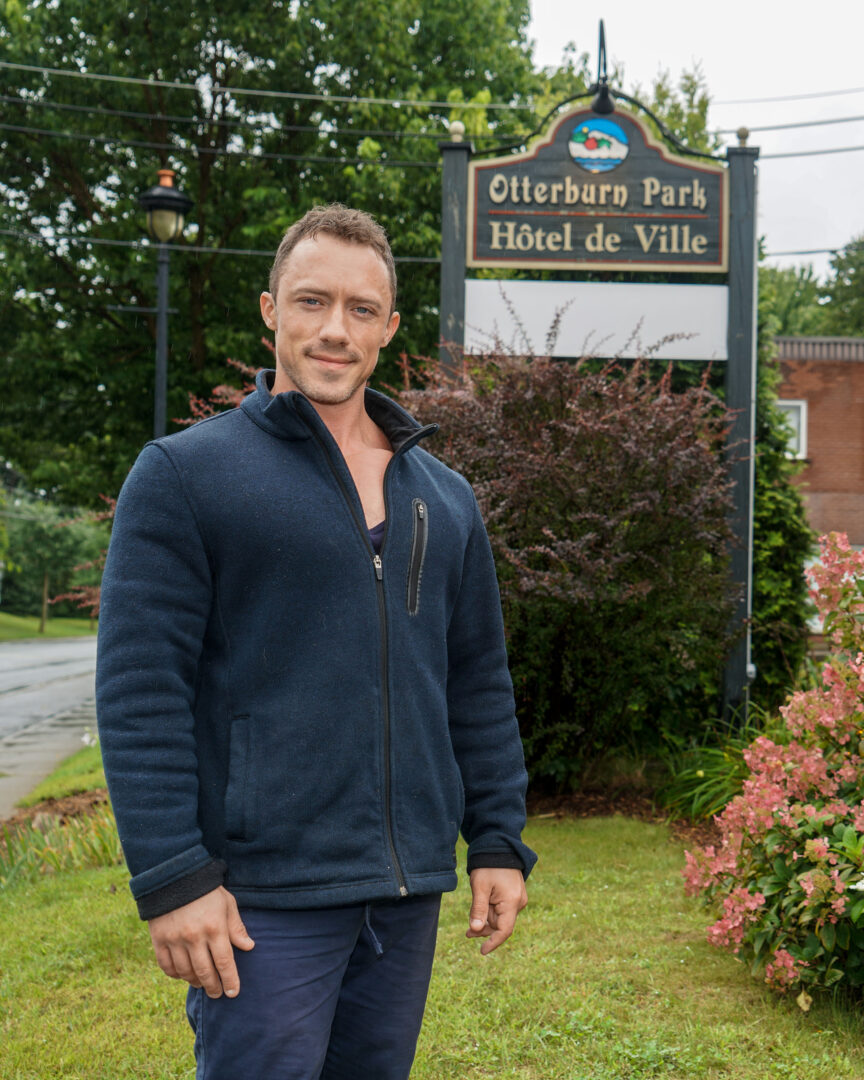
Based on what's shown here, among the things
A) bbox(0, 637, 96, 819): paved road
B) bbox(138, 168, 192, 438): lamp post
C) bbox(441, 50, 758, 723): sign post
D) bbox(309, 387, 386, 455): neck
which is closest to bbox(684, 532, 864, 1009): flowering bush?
bbox(309, 387, 386, 455): neck

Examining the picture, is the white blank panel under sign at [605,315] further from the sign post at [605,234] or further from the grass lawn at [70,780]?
the grass lawn at [70,780]

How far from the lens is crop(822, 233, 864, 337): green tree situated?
36969 mm

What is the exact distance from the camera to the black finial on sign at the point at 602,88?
8183mm

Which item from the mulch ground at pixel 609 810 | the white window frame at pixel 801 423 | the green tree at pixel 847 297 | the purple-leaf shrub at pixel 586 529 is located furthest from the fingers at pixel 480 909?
the green tree at pixel 847 297

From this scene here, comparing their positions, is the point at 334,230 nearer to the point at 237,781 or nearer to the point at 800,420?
the point at 237,781

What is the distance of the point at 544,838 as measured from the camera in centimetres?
627

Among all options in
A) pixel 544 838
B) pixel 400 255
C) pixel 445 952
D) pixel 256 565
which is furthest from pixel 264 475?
pixel 400 255

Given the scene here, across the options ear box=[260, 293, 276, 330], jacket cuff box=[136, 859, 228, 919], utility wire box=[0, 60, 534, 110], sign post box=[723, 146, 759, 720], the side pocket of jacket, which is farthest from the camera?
utility wire box=[0, 60, 534, 110]

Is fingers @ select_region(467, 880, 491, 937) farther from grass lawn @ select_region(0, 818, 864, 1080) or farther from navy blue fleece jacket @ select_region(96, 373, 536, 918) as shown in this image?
grass lawn @ select_region(0, 818, 864, 1080)

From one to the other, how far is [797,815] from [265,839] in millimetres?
2504

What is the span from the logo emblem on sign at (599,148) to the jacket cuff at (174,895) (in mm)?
8095

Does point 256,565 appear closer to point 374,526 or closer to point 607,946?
point 374,526

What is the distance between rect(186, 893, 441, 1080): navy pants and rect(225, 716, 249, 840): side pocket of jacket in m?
0.14

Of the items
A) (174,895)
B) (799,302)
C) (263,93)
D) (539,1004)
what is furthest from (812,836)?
Result: (799,302)
